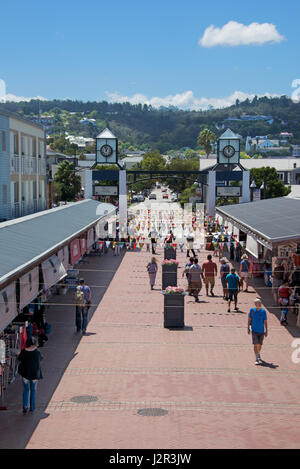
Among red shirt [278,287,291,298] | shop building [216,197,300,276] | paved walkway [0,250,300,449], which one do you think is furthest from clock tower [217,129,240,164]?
red shirt [278,287,291,298]

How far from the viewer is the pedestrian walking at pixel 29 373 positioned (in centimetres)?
1030

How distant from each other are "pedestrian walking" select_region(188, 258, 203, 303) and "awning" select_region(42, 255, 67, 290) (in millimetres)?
4209

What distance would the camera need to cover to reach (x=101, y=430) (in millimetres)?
9516

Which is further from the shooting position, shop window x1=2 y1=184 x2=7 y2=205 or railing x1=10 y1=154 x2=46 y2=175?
railing x1=10 y1=154 x2=46 y2=175

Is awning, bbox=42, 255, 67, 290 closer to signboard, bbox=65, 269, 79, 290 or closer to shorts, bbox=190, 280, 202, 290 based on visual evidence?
signboard, bbox=65, 269, 79, 290

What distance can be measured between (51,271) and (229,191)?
101 ft

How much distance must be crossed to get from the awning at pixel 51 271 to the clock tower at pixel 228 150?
1302 inches

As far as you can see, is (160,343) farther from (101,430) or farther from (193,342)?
(101,430)

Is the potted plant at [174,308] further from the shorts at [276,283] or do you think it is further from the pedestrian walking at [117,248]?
the pedestrian walking at [117,248]

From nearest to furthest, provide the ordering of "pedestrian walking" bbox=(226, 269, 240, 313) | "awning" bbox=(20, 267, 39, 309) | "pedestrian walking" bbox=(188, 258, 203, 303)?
"awning" bbox=(20, 267, 39, 309) → "pedestrian walking" bbox=(226, 269, 240, 313) → "pedestrian walking" bbox=(188, 258, 203, 303)

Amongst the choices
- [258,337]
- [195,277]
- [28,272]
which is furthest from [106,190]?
[258,337]

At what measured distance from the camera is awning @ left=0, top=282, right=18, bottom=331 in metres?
12.0

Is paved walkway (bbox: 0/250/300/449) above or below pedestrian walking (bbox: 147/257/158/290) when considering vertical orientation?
below
